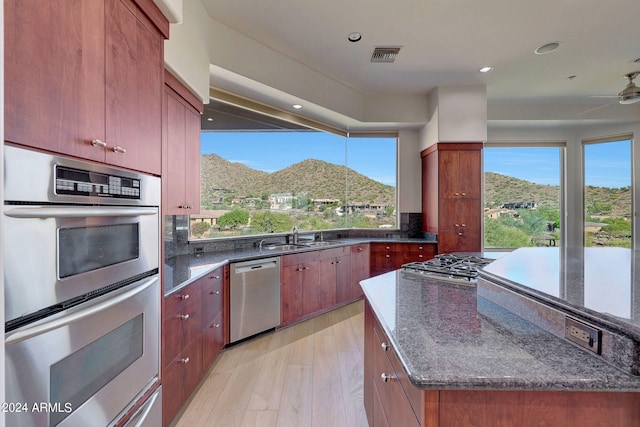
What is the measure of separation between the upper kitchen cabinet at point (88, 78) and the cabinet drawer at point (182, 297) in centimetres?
79

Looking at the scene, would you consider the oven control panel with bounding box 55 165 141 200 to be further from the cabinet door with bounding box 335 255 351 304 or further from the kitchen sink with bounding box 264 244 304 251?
the cabinet door with bounding box 335 255 351 304

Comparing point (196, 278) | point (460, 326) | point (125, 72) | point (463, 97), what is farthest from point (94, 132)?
point (463, 97)

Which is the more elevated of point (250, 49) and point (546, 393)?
point (250, 49)

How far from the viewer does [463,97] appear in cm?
409

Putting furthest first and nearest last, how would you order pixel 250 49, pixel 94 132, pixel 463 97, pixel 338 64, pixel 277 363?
1. pixel 463 97
2. pixel 338 64
3. pixel 250 49
4. pixel 277 363
5. pixel 94 132

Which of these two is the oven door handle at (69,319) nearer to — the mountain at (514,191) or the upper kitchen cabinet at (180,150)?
the upper kitchen cabinet at (180,150)

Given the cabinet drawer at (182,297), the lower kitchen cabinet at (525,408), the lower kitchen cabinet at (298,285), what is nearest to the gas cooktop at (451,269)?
the lower kitchen cabinet at (525,408)

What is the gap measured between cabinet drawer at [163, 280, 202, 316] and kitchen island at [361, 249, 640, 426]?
131 centimetres

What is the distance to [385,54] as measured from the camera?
3291 mm

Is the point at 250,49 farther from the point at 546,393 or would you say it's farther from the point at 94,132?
the point at 546,393

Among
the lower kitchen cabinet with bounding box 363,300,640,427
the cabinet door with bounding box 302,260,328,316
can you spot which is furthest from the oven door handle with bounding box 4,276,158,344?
the cabinet door with bounding box 302,260,328,316

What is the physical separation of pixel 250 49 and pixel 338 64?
1.10 metres

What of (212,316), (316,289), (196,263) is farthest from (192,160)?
(316,289)

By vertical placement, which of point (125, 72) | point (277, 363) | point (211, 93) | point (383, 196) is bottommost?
point (277, 363)
